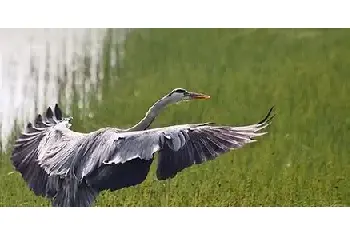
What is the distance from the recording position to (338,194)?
272cm

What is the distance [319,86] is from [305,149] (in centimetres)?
30

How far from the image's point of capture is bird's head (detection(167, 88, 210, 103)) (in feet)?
9.04

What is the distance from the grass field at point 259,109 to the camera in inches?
108

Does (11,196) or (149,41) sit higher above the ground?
(149,41)

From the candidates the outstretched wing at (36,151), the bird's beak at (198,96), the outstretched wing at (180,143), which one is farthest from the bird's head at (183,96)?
the outstretched wing at (36,151)

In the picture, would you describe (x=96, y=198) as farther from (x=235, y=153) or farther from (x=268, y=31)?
(x=268, y=31)

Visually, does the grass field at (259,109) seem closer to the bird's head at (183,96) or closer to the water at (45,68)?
the bird's head at (183,96)

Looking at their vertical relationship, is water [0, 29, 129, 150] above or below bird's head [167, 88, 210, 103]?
above

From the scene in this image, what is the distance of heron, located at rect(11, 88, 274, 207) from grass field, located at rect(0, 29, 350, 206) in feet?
0.11
